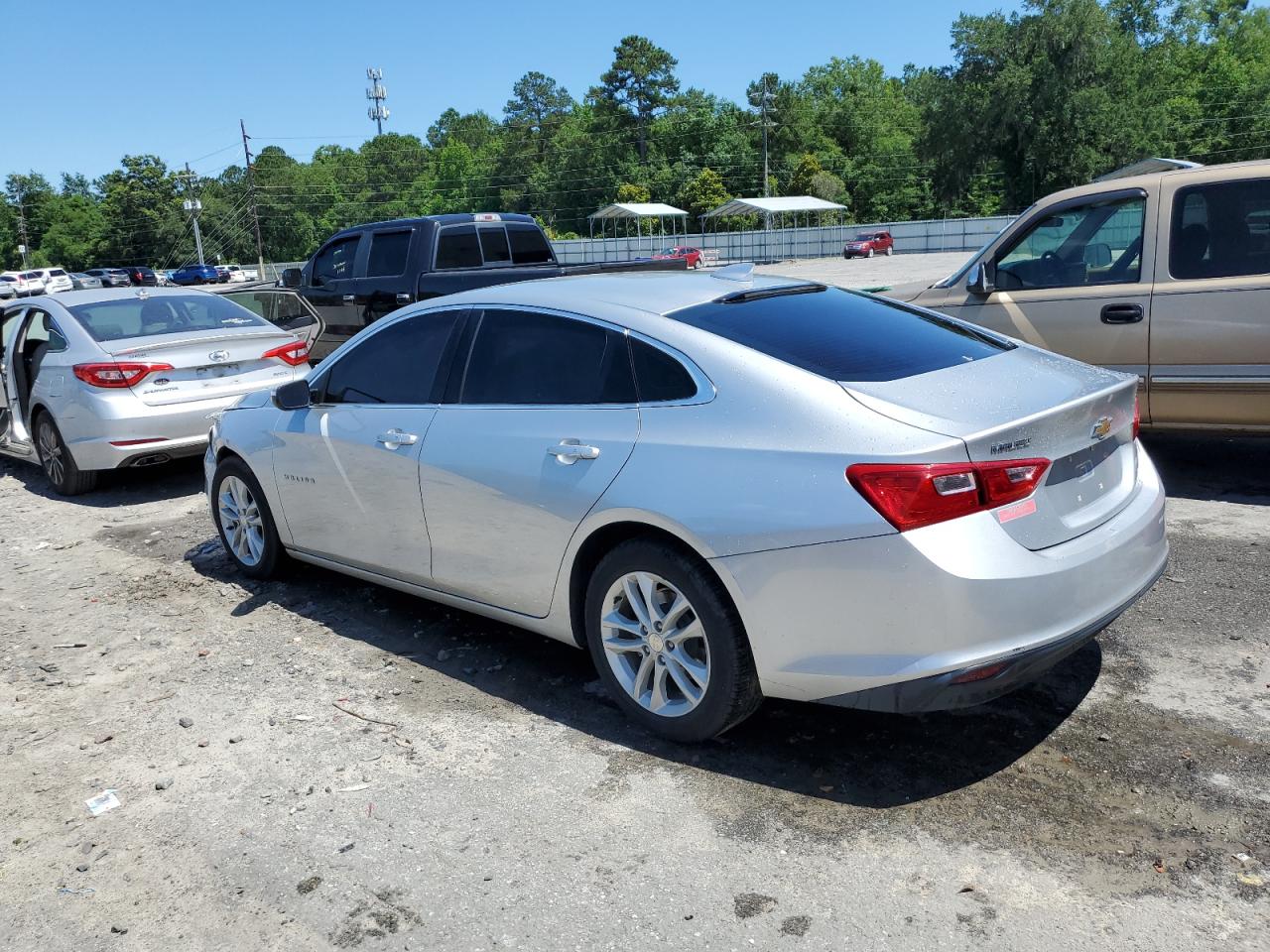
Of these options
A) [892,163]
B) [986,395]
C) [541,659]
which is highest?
[892,163]

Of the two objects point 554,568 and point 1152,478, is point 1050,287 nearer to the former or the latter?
point 1152,478

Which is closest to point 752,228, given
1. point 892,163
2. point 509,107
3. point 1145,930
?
point 892,163

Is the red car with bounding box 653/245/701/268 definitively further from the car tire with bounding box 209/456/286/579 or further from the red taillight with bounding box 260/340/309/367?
the car tire with bounding box 209/456/286/579

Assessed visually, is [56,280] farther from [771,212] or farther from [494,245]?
[494,245]

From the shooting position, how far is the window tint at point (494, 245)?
11.8 metres

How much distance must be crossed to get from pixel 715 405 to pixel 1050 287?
168 inches

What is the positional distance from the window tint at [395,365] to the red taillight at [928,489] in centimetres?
222

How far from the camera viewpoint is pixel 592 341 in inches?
157

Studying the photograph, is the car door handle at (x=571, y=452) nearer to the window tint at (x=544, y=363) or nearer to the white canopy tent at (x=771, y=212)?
the window tint at (x=544, y=363)

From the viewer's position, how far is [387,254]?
37.8 feet

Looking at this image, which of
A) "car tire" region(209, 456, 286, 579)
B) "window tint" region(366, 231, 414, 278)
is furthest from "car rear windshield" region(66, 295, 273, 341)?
"car tire" region(209, 456, 286, 579)

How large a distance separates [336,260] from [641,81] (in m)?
102

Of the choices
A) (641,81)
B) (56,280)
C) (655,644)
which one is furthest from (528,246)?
(641,81)

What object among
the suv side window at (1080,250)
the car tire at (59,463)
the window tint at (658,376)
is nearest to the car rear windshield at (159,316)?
the car tire at (59,463)
